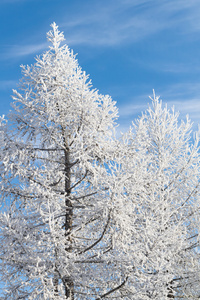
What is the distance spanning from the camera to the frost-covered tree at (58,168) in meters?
7.39

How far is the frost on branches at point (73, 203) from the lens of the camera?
6.79 meters

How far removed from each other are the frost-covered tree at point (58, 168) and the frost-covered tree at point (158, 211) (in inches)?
19.2

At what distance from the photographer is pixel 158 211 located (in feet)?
32.1

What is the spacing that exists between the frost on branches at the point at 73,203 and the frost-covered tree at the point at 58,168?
0.02m

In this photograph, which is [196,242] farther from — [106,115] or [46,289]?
[46,289]

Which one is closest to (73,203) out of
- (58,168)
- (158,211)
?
(58,168)

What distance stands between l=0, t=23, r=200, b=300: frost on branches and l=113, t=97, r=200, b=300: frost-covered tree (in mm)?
41

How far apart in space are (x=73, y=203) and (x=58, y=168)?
944 millimetres

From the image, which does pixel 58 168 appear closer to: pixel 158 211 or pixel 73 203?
pixel 73 203

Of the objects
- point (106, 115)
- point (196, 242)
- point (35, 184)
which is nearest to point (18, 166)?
point (35, 184)

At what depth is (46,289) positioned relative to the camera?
6184 mm

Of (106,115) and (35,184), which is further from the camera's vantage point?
(106,115)

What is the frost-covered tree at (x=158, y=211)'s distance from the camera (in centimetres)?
681

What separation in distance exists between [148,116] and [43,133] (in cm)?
685
